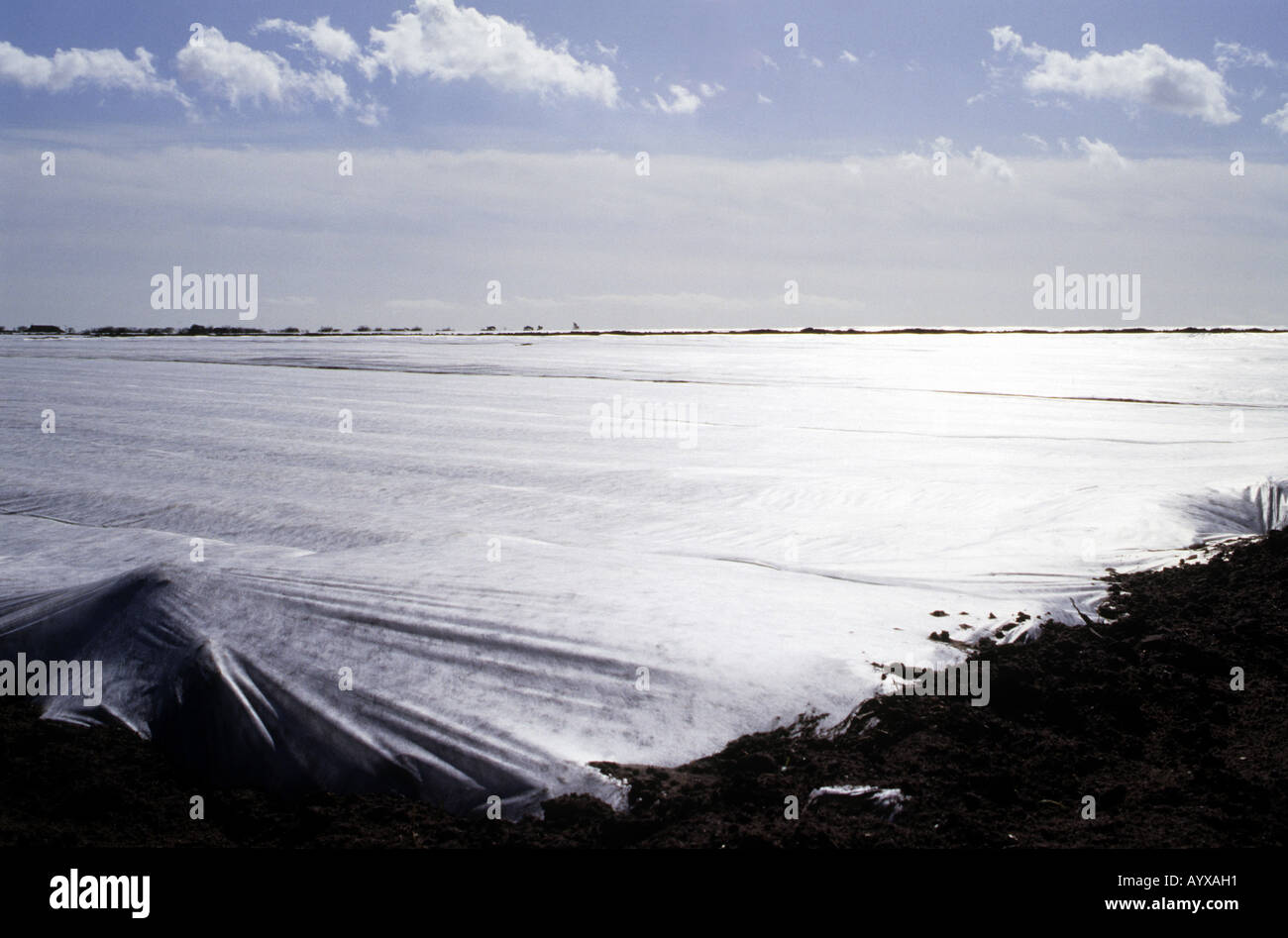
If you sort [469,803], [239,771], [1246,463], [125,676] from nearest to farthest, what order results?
[469,803] → [239,771] → [125,676] → [1246,463]

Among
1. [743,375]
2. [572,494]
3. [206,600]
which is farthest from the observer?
[743,375]

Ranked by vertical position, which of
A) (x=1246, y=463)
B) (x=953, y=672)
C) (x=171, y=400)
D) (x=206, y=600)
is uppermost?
(x=171, y=400)

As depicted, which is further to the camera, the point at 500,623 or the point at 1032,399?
the point at 1032,399

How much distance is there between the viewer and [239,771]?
250cm

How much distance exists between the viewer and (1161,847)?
2.15 metres

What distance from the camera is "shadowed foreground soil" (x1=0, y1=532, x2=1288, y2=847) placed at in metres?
2.22

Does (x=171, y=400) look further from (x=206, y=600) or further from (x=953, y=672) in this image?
(x=953, y=672)

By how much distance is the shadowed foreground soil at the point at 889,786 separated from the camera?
2.22 metres

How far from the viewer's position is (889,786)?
7.94 feet

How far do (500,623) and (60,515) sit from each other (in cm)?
332

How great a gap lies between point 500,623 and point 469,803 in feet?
2.74

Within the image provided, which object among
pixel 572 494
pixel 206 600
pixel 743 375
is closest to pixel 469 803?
pixel 206 600
